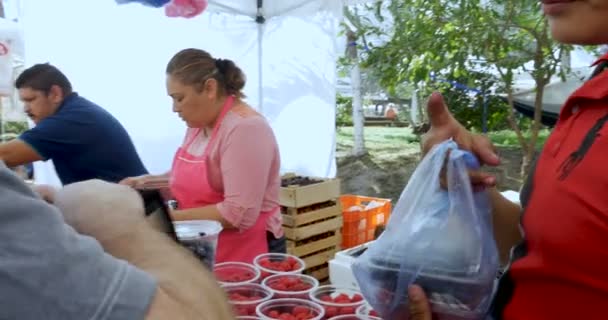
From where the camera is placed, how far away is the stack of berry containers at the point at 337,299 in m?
1.41

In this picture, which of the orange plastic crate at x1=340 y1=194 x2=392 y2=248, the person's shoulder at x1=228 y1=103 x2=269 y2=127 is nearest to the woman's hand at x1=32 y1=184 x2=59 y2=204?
the person's shoulder at x1=228 y1=103 x2=269 y2=127

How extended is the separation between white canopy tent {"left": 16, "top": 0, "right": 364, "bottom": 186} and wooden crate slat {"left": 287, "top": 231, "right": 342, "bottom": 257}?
4.78ft

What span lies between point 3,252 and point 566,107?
986mm

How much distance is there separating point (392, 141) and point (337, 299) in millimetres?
11347

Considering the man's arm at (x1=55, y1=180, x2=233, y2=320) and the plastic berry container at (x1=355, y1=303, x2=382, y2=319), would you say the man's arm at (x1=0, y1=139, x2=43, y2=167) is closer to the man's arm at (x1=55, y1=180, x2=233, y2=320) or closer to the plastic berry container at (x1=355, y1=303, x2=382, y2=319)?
the plastic berry container at (x1=355, y1=303, x2=382, y2=319)

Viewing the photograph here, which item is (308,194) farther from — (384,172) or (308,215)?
(384,172)

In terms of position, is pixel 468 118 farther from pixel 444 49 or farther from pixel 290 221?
pixel 290 221

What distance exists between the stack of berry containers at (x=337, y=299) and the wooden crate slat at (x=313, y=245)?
86.3 inches

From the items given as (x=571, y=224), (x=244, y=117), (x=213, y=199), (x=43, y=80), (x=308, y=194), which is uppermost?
(x=43, y=80)

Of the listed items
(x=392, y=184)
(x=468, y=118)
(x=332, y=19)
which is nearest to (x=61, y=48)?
(x=332, y=19)

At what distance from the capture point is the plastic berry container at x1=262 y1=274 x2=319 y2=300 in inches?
58.6

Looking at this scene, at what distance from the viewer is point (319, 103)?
5.41 meters

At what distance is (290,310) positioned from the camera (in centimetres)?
144

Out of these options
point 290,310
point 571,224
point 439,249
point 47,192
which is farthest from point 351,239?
point 47,192
